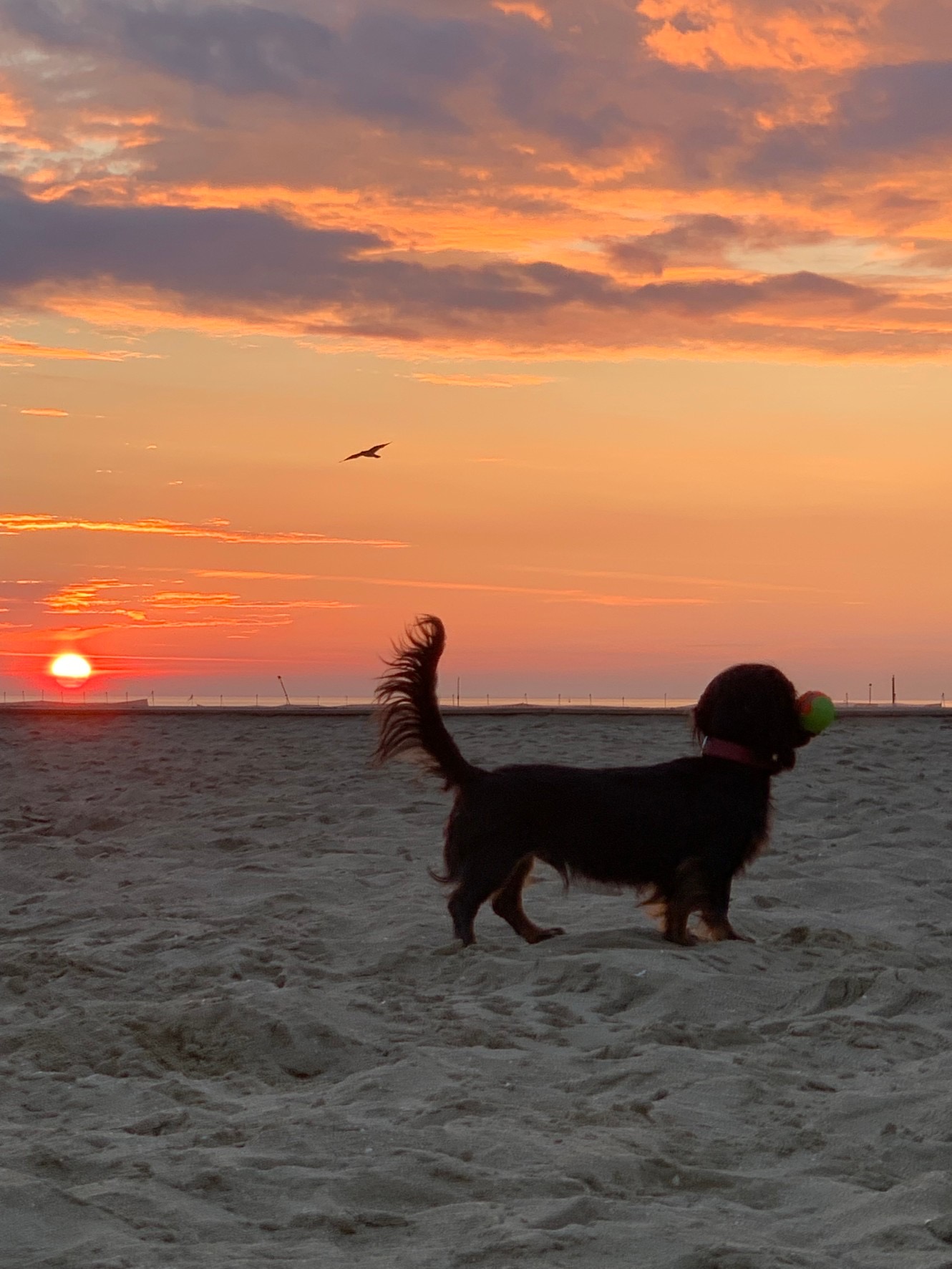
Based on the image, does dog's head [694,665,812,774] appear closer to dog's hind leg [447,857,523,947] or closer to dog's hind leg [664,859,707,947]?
dog's hind leg [664,859,707,947]

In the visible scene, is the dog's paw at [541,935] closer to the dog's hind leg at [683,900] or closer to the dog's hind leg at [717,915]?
the dog's hind leg at [683,900]

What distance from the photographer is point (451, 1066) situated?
424 cm

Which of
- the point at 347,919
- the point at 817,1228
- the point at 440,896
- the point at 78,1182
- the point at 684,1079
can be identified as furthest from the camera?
the point at 440,896

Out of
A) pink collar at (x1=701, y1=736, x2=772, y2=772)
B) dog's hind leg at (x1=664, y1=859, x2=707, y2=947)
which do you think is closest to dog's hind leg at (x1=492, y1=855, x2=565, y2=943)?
dog's hind leg at (x1=664, y1=859, x2=707, y2=947)

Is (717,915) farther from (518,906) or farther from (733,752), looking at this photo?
(518,906)

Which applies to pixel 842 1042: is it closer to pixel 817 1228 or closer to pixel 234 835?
pixel 817 1228

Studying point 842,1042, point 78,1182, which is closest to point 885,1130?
point 842,1042

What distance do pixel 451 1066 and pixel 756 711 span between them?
259cm

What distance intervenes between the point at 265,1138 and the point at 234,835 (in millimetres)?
5373

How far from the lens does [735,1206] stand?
321 centimetres

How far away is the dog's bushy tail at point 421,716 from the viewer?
6.21 m

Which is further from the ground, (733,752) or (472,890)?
(733,752)

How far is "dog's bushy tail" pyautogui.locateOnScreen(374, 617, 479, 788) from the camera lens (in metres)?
6.21

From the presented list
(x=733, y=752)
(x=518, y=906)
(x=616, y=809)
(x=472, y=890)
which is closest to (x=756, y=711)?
(x=733, y=752)
